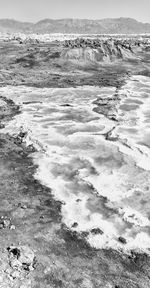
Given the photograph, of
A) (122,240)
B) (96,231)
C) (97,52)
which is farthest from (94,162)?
(97,52)

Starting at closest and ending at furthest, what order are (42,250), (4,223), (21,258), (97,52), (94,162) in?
(21,258) < (42,250) < (4,223) < (94,162) < (97,52)

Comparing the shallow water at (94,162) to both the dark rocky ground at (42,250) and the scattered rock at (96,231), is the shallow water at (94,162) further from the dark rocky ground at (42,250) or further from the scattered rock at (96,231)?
the dark rocky ground at (42,250)

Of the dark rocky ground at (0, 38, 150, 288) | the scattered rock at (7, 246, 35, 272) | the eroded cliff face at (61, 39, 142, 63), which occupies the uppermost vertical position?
the eroded cliff face at (61, 39, 142, 63)

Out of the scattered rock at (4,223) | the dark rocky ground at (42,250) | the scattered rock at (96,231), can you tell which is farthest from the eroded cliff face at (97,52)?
the scattered rock at (96,231)

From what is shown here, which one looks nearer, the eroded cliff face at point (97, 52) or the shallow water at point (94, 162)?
the shallow water at point (94, 162)

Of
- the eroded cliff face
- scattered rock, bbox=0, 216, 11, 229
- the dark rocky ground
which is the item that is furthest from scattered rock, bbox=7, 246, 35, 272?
the eroded cliff face

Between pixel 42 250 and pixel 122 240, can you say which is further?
pixel 122 240

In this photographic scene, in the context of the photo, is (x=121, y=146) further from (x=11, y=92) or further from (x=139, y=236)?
(x=11, y=92)

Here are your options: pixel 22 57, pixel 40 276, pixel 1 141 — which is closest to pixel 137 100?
pixel 1 141

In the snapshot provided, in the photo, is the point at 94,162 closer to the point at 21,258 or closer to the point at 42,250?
the point at 42,250

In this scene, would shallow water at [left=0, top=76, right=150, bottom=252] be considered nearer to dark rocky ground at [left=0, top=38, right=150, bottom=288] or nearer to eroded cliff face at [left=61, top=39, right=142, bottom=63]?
dark rocky ground at [left=0, top=38, right=150, bottom=288]
